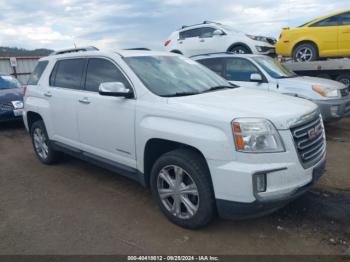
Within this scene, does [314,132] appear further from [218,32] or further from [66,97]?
[218,32]

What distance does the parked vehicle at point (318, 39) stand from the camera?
30.9 ft

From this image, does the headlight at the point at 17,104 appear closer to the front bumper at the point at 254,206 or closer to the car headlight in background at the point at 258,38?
the car headlight in background at the point at 258,38

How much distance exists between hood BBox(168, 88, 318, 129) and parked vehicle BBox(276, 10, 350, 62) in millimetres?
7003

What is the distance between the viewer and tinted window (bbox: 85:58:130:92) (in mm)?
4117

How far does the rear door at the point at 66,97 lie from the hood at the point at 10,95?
4368 mm

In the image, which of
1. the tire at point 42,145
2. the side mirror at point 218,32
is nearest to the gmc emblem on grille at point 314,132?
the tire at point 42,145

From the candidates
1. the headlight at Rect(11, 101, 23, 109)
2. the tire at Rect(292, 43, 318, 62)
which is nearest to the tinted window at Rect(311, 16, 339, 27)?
the tire at Rect(292, 43, 318, 62)

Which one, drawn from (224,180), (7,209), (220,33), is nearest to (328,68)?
(220,33)

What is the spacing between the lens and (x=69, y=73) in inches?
197

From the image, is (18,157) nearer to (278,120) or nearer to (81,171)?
(81,171)

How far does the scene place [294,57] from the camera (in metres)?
10.5

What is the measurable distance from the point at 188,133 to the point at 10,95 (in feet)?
25.2

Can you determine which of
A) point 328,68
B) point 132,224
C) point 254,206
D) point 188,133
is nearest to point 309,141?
point 254,206

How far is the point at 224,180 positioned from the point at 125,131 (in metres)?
1.42
